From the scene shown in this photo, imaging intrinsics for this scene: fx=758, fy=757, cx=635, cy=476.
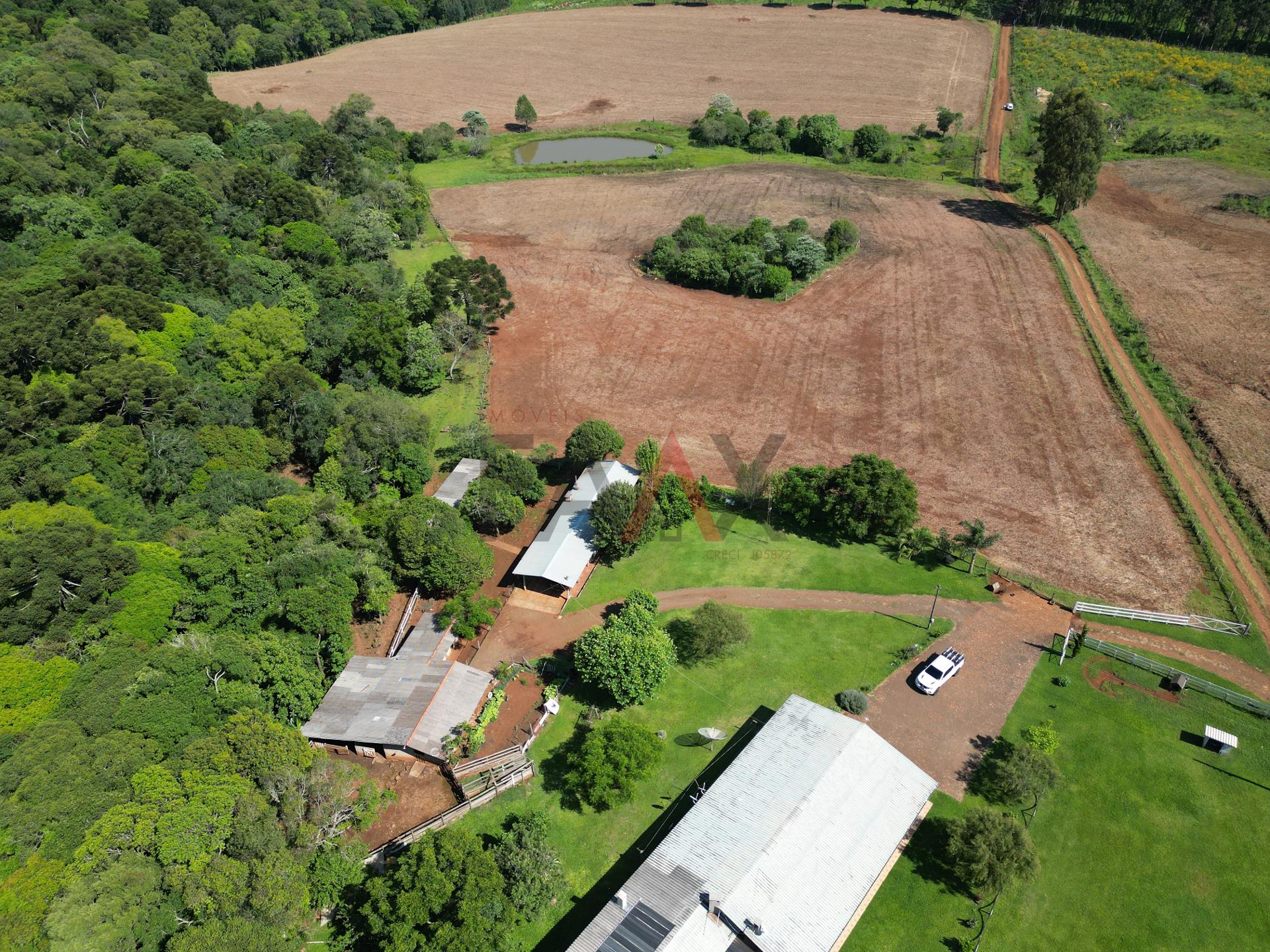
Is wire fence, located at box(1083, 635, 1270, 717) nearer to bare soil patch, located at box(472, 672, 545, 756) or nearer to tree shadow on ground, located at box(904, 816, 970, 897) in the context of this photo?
tree shadow on ground, located at box(904, 816, 970, 897)

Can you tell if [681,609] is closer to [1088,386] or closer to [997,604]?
[997,604]

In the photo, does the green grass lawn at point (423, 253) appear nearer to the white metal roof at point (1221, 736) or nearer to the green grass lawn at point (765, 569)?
the green grass lawn at point (765, 569)

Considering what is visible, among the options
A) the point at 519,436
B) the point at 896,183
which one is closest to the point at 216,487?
the point at 519,436

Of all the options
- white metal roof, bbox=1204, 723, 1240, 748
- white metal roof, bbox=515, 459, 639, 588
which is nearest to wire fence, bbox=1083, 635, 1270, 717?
white metal roof, bbox=1204, 723, 1240, 748

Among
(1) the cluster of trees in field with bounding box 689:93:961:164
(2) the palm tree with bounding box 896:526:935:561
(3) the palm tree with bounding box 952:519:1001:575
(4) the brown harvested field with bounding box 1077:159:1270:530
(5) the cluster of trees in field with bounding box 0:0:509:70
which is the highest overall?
(5) the cluster of trees in field with bounding box 0:0:509:70

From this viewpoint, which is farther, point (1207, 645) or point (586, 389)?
point (586, 389)

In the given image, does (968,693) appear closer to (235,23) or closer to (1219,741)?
(1219,741)

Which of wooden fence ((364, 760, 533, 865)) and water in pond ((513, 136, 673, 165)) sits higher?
water in pond ((513, 136, 673, 165))
